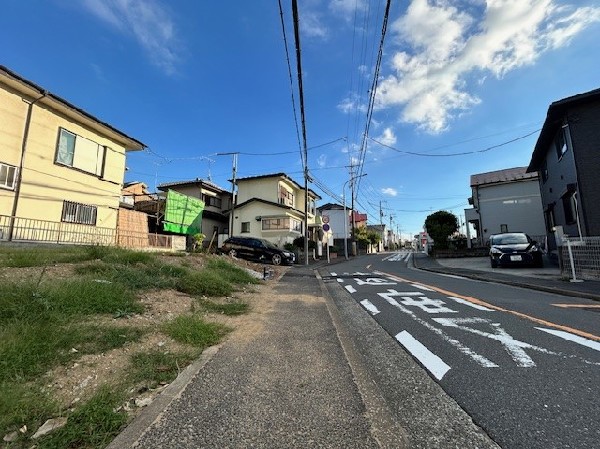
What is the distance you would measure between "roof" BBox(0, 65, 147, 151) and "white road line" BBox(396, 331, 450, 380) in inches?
584

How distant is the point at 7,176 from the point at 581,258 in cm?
1917

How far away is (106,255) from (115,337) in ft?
15.8

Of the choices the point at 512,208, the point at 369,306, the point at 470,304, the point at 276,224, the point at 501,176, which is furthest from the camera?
the point at 276,224

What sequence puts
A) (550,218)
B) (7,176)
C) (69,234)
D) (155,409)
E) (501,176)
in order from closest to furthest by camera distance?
1. (155,409)
2. (7,176)
3. (69,234)
4. (550,218)
5. (501,176)

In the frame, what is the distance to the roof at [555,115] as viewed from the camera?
11500 mm

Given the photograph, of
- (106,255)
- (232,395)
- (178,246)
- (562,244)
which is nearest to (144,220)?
(178,246)

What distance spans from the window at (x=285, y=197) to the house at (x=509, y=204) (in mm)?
17924

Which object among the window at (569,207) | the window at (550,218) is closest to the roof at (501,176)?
the window at (550,218)

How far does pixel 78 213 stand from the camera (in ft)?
45.5

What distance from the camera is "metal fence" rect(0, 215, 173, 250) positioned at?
11.0 meters

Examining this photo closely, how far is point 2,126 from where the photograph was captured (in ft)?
36.8

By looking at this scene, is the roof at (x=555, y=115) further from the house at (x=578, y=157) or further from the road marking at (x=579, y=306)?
the road marking at (x=579, y=306)

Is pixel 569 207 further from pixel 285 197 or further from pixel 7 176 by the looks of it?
pixel 285 197

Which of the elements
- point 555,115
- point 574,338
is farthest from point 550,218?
point 574,338
